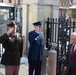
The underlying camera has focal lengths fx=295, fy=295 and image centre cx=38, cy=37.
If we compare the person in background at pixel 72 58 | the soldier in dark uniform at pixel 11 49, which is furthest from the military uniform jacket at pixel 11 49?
the person in background at pixel 72 58

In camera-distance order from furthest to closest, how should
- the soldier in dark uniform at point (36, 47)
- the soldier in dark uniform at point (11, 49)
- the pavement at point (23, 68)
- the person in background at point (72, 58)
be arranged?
the pavement at point (23, 68), the soldier in dark uniform at point (36, 47), the soldier in dark uniform at point (11, 49), the person in background at point (72, 58)

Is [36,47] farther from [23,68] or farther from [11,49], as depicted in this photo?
[23,68]

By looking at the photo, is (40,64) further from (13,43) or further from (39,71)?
(13,43)

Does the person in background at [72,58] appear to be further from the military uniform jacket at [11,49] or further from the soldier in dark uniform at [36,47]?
the soldier in dark uniform at [36,47]

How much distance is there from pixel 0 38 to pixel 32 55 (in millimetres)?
1411

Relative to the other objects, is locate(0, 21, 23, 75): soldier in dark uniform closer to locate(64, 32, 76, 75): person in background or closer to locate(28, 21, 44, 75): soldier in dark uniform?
locate(28, 21, 44, 75): soldier in dark uniform

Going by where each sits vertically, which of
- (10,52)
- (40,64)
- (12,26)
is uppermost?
(12,26)

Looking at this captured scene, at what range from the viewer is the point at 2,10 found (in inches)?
1559

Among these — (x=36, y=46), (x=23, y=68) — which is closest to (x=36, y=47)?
(x=36, y=46)

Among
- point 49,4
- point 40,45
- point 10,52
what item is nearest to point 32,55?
point 40,45

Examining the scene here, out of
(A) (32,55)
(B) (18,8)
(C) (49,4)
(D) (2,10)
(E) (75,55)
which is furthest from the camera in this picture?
(B) (18,8)

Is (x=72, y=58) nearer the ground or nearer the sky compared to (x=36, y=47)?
nearer the sky

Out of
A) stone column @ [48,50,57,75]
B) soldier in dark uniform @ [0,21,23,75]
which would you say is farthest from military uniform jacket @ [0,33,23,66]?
stone column @ [48,50,57,75]

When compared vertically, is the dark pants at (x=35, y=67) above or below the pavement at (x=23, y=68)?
above
